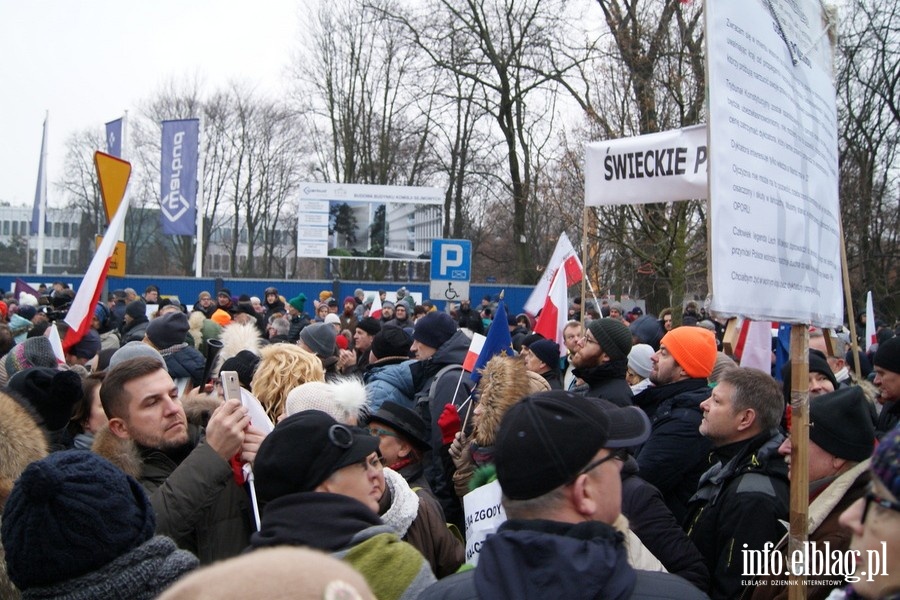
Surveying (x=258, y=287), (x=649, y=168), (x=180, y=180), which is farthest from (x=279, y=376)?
(x=258, y=287)

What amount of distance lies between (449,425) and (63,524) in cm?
303

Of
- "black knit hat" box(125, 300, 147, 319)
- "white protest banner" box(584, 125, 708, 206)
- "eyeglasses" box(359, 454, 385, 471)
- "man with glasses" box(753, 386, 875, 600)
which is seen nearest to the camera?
"eyeglasses" box(359, 454, 385, 471)

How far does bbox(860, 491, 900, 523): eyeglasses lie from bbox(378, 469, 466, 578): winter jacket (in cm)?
172

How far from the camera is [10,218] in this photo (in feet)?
279

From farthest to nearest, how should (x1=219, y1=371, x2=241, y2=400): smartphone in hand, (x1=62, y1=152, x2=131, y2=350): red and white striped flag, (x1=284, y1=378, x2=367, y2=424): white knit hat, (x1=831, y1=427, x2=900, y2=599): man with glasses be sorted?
(x1=62, y1=152, x2=131, y2=350): red and white striped flag < (x1=284, y1=378, x2=367, y2=424): white knit hat < (x1=219, y1=371, x2=241, y2=400): smartphone in hand < (x1=831, y1=427, x2=900, y2=599): man with glasses

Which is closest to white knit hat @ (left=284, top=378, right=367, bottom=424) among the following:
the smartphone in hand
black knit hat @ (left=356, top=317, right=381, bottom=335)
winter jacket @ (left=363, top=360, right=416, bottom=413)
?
the smartphone in hand

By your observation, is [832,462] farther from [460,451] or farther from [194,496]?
[194,496]

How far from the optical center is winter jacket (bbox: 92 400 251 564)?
294 cm

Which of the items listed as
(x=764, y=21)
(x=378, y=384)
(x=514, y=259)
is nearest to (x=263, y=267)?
(x=514, y=259)

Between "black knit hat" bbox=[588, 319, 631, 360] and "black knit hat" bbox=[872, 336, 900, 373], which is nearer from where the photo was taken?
"black knit hat" bbox=[872, 336, 900, 373]

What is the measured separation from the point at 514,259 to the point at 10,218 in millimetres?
66868

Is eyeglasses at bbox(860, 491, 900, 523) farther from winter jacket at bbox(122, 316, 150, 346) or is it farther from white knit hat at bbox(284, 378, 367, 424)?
winter jacket at bbox(122, 316, 150, 346)

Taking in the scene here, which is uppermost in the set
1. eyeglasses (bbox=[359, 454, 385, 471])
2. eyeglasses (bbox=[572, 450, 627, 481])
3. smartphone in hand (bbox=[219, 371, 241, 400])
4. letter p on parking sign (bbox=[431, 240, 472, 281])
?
letter p on parking sign (bbox=[431, 240, 472, 281])

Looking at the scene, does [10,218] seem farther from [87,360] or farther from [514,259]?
[87,360]
